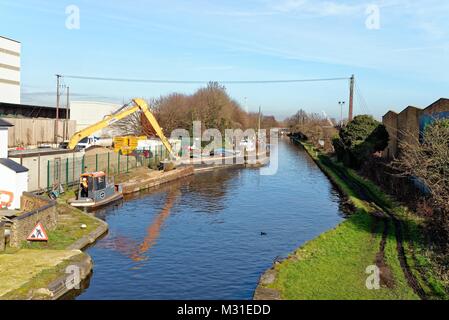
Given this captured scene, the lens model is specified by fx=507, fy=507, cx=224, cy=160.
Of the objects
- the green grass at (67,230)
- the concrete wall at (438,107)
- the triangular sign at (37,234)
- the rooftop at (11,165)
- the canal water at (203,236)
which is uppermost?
the concrete wall at (438,107)

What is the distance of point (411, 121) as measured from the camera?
40.2 m

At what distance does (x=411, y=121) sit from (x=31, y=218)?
30639 mm

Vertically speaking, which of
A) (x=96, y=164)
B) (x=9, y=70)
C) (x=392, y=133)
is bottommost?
(x=96, y=164)

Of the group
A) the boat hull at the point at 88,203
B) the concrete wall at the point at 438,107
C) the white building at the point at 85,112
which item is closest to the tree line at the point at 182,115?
the white building at the point at 85,112

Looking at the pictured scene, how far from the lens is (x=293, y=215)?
101 feet

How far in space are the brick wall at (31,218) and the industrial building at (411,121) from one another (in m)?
15.7

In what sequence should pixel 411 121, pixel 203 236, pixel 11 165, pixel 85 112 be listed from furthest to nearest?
pixel 85 112 < pixel 411 121 < pixel 11 165 < pixel 203 236

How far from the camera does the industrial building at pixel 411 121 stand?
3137 cm

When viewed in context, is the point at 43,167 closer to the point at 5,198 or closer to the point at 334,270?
the point at 5,198

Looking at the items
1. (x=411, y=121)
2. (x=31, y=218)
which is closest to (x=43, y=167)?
(x=31, y=218)

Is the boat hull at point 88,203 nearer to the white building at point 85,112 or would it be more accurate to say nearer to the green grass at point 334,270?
the green grass at point 334,270

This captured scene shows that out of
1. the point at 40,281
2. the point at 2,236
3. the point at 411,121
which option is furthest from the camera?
the point at 411,121
